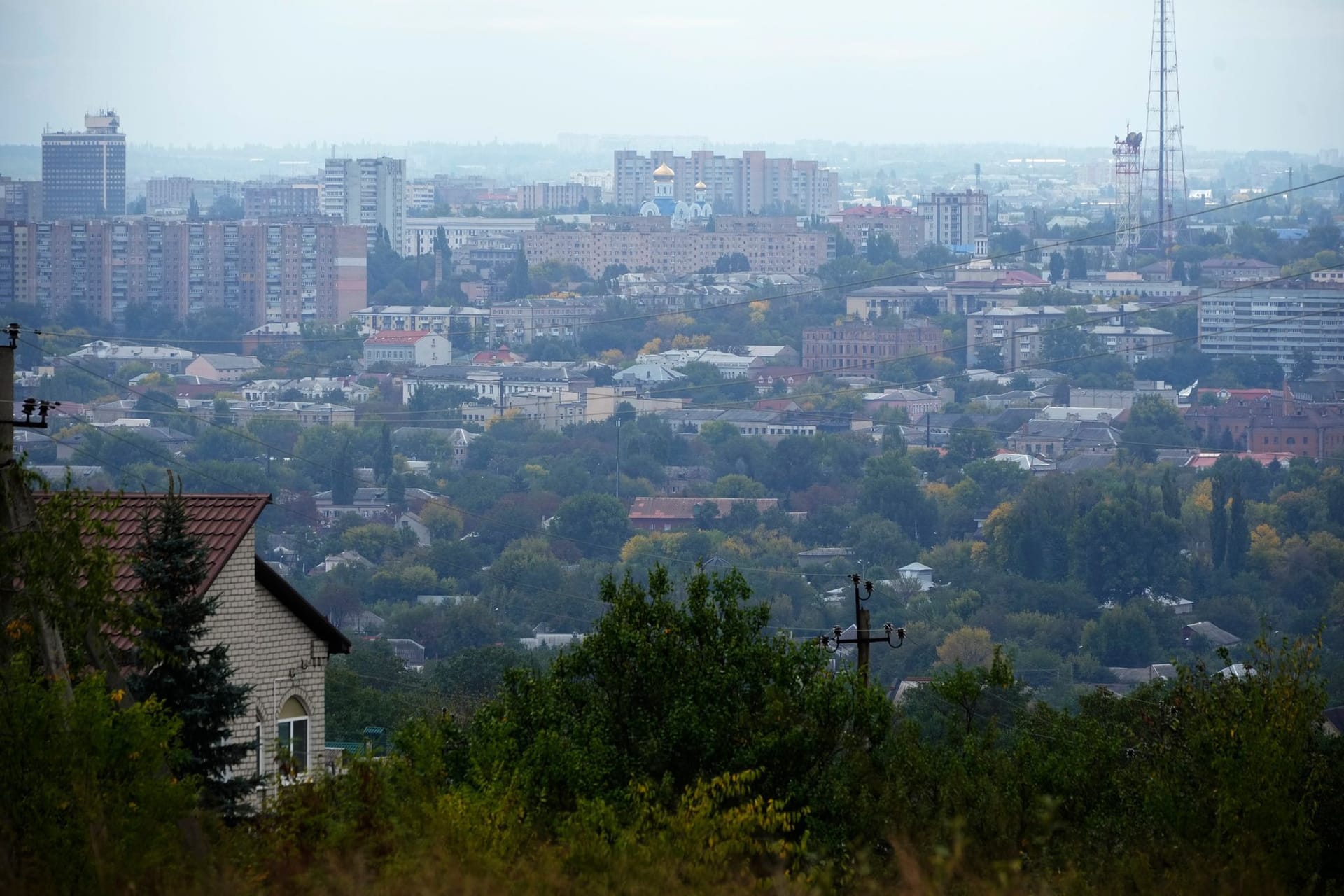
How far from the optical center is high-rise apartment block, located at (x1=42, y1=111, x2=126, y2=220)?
352 ft

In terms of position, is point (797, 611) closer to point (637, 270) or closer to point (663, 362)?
point (663, 362)

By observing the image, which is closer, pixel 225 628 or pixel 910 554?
pixel 225 628

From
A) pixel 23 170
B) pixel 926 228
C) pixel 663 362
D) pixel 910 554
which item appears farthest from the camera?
pixel 23 170

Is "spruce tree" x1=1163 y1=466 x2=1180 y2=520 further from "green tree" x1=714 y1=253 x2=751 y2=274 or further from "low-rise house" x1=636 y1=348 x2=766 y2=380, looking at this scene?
"green tree" x1=714 y1=253 x2=751 y2=274

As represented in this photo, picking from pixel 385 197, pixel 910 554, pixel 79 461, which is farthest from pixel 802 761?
pixel 385 197

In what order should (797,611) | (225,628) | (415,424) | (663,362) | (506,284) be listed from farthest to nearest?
(506,284)
(663,362)
(415,424)
(797,611)
(225,628)

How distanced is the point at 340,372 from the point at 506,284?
19.7m

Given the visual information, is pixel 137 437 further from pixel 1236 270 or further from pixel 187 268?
pixel 1236 270

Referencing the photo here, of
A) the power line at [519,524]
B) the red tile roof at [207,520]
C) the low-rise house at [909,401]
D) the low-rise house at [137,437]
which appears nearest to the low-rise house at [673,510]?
the power line at [519,524]

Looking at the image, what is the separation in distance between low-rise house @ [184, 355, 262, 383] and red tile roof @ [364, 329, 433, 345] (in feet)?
16.5

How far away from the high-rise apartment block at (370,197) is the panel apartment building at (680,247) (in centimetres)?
1220

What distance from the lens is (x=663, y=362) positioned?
238 ft

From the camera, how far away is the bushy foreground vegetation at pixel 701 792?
384cm

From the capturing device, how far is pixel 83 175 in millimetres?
109625
